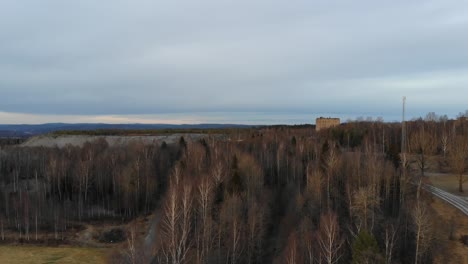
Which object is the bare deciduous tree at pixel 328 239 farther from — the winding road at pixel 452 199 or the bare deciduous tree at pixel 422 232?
the winding road at pixel 452 199

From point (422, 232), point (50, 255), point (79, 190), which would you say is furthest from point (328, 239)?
point (79, 190)

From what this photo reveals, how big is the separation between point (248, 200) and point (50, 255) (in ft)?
83.3

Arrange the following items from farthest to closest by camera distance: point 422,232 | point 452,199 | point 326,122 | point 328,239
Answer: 1. point 326,122
2. point 452,199
3. point 422,232
4. point 328,239

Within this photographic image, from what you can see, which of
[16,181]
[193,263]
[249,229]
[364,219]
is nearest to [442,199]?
[364,219]

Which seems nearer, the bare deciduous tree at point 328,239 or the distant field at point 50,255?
the bare deciduous tree at point 328,239

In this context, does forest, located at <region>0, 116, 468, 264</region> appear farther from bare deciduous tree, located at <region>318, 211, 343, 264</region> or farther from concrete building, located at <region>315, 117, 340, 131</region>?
concrete building, located at <region>315, 117, 340, 131</region>

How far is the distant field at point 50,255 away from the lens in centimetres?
4769

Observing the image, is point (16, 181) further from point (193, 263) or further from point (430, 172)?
point (430, 172)

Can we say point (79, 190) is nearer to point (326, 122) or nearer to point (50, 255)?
point (50, 255)

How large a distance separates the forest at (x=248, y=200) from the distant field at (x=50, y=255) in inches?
153

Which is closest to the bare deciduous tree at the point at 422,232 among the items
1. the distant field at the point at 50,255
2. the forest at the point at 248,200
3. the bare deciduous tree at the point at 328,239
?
the forest at the point at 248,200

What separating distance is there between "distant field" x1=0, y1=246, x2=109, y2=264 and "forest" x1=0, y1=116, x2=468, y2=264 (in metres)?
3.88

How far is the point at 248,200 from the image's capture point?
166 feet

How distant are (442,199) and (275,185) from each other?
2962cm
